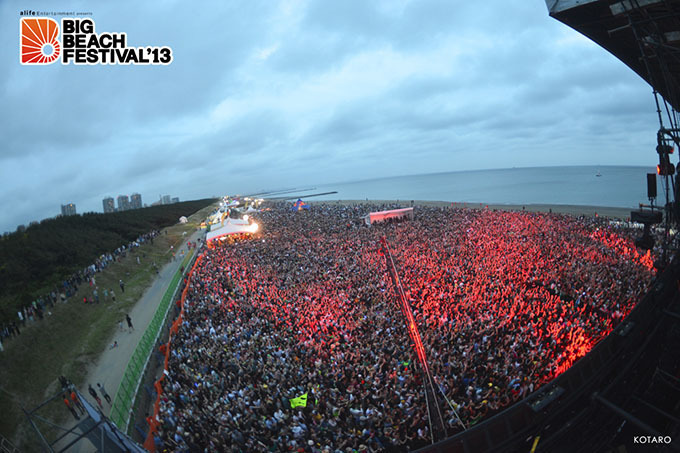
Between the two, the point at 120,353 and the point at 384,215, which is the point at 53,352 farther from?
the point at 384,215

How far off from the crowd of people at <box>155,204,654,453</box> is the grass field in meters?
5.45

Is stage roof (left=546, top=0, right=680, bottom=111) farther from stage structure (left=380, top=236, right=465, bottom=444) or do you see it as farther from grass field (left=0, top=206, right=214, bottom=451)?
grass field (left=0, top=206, right=214, bottom=451)

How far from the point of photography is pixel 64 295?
2219 cm

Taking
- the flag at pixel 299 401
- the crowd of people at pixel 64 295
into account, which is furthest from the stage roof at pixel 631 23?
the crowd of people at pixel 64 295

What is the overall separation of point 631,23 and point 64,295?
3304 cm

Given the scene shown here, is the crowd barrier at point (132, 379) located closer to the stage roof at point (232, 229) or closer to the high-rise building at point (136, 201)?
the stage roof at point (232, 229)

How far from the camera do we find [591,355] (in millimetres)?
6805

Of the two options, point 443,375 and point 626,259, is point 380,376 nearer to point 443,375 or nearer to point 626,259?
point 443,375

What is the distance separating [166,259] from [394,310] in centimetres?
3242

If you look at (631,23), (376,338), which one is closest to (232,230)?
(376,338)

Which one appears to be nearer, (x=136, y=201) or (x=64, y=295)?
(x=64, y=295)

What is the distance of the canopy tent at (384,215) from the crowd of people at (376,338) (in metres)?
13.3

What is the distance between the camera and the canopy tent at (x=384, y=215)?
35.3m

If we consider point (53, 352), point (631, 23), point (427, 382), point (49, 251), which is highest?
point (631, 23)
